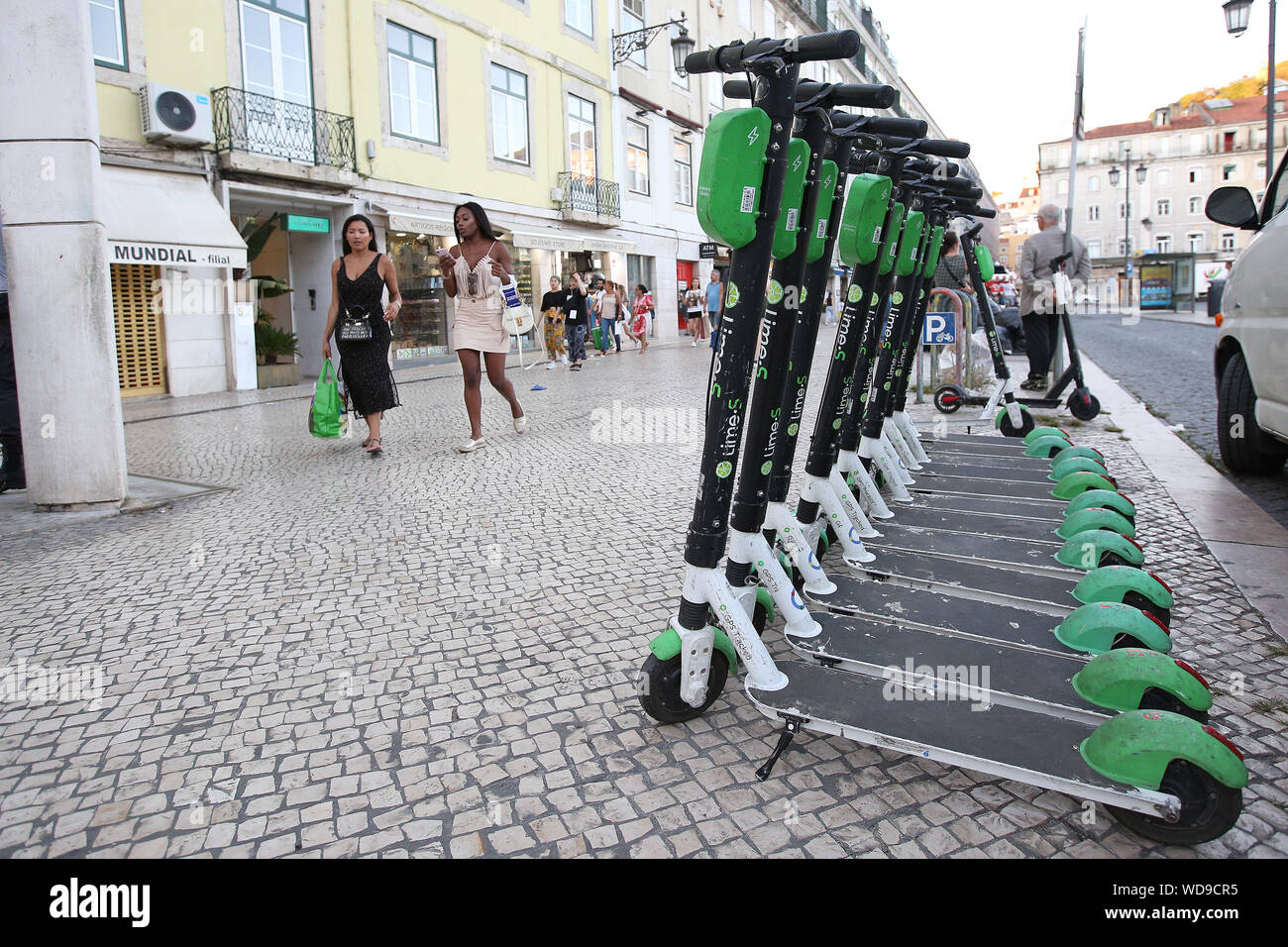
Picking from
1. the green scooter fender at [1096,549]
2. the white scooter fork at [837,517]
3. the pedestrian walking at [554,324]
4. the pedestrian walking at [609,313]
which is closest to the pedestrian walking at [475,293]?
the white scooter fork at [837,517]

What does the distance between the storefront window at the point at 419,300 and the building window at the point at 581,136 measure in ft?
19.3

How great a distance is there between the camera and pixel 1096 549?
307 centimetres

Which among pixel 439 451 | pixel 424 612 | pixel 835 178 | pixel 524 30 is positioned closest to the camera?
pixel 835 178

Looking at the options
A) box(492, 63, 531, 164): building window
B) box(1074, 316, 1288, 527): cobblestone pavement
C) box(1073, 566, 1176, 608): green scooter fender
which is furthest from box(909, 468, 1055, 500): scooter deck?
box(492, 63, 531, 164): building window

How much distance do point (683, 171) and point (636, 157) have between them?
3177mm

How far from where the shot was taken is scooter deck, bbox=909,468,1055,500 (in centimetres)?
437

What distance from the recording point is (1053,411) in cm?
863

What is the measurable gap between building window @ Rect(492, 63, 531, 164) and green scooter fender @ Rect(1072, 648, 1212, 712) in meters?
19.9

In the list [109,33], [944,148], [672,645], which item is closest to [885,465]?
[944,148]

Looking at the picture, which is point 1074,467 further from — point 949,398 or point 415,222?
point 415,222

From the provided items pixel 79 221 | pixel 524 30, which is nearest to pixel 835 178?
pixel 79 221

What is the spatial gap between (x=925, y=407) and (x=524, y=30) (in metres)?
16.3

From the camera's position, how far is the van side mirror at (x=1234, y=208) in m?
4.77
